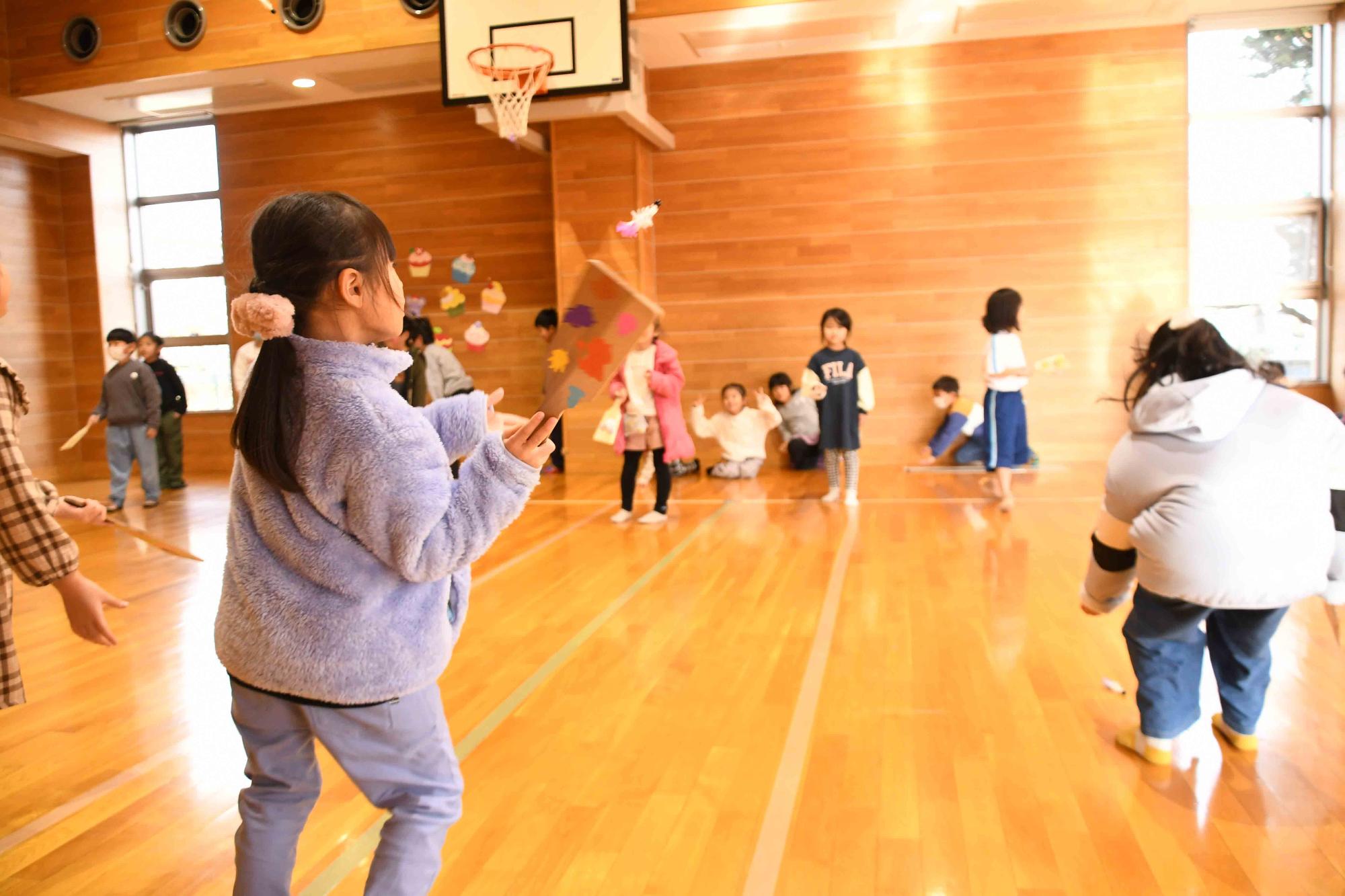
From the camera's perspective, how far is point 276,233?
4.42 ft

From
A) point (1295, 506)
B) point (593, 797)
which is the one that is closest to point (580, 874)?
point (593, 797)

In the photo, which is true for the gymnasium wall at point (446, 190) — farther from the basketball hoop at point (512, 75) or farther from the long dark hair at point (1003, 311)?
the long dark hair at point (1003, 311)

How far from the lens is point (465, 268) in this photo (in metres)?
9.41

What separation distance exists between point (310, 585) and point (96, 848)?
141 cm

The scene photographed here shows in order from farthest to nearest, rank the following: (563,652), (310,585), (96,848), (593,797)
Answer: (563,652) → (593,797) → (96,848) → (310,585)

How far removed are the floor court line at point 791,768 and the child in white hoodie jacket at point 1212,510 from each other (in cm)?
87

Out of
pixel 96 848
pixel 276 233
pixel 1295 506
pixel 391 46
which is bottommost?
pixel 96 848

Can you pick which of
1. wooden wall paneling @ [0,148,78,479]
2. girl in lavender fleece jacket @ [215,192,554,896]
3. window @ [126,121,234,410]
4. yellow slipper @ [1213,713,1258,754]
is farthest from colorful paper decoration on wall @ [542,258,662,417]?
wooden wall paneling @ [0,148,78,479]

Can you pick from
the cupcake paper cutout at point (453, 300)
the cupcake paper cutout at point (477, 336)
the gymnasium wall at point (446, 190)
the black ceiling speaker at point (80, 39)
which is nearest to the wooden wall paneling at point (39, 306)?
the black ceiling speaker at point (80, 39)

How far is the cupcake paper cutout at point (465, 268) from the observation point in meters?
9.41

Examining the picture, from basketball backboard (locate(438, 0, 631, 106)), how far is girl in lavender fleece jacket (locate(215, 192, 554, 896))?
6151mm

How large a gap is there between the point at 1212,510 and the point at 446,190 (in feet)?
27.3

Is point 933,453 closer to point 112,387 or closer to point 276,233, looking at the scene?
point 112,387

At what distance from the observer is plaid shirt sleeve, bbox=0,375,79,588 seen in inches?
66.2
